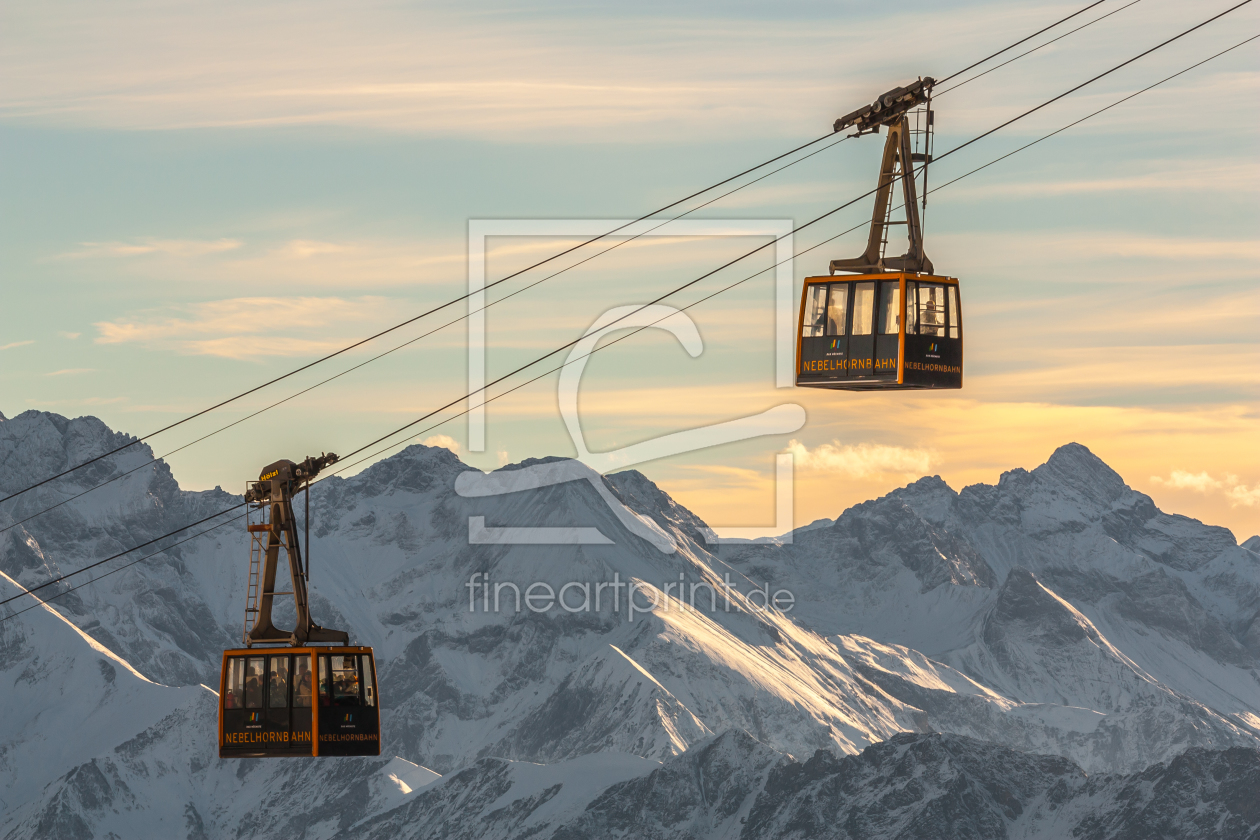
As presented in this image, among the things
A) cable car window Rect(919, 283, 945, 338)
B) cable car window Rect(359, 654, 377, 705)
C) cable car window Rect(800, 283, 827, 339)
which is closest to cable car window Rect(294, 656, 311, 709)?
cable car window Rect(359, 654, 377, 705)

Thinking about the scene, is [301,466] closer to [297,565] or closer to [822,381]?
[297,565]

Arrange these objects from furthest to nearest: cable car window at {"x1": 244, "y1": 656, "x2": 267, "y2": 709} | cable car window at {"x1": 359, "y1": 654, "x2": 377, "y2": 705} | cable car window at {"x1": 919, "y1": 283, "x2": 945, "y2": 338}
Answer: cable car window at {"x1": 359, "y1": 654, "x2": 377, "y2": 705} → cable car window at {"x1": 244, "y1": 656, "x2": 267, "y2": 709} → cable car window at {"x1": 919, "y1": 283, "x2": 945, "y2": 338}

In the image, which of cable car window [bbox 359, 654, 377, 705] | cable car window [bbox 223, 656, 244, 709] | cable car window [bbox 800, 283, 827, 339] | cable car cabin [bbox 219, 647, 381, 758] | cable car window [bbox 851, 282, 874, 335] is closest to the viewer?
cable car window [bbox 851, 282, 874, 335]

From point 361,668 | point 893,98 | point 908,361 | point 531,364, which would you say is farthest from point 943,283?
point 361,668

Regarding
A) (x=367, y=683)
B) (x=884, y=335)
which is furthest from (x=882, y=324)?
(x=367, y=683)

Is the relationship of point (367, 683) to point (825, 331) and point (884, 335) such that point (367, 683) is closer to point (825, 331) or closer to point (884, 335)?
point (825, 331)

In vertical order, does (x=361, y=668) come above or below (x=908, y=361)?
below

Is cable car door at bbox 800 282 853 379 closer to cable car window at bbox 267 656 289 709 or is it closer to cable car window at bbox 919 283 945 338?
cable car window at bbox 919 283 945 338
